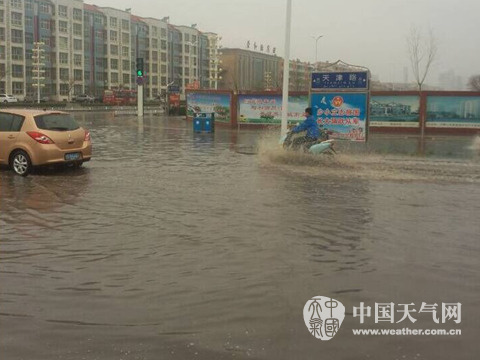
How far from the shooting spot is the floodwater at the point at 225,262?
13.0 ft

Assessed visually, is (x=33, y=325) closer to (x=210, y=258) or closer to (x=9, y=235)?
(x=210, y=258)

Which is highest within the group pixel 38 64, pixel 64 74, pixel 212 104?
pixel 64 74

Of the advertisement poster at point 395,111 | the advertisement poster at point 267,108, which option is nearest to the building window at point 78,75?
the advertisement poster at point 267,108

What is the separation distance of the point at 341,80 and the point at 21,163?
10348 mm

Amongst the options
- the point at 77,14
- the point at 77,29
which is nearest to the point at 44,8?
the point at 77,14

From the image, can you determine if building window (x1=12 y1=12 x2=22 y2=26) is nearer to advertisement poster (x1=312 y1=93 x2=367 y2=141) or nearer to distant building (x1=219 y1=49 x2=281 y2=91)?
distant building (x1=219 y1=49 x2=281 y2=91)

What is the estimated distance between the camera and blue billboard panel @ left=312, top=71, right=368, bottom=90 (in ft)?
58.4

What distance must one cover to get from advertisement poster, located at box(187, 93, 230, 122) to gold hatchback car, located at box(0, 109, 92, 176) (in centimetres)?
1852

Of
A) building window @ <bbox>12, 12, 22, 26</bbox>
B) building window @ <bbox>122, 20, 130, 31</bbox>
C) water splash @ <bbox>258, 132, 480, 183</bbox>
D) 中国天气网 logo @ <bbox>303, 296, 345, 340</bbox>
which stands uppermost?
building window @ <bbox>122, 20, 130, 31</bbox>

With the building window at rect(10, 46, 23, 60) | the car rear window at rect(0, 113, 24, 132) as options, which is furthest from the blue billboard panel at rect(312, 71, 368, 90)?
the building window at rect(10, 46, 23, 60)

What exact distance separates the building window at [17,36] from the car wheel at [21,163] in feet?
317

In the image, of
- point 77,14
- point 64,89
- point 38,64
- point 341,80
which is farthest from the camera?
point 77,14

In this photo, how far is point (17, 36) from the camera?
327ft

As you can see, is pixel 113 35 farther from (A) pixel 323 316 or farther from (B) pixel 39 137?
(A) pixel 323 316
